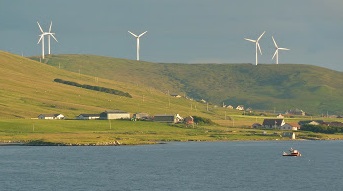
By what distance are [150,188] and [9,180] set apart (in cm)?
2186

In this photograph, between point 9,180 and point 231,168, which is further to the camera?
point 231,168

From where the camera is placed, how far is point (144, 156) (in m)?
162

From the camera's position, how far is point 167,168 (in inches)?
5404

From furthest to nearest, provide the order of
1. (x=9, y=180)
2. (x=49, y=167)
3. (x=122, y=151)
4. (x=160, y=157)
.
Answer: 1. (x=122, y=151)
2. (x=160, y=157)
3. (x=49, y=167)
4. (x=9, y=180)

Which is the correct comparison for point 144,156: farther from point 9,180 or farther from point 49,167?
point 9,180

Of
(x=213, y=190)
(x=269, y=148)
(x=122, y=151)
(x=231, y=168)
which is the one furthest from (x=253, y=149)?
(x=213, y=190)

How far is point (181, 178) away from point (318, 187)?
2107cm

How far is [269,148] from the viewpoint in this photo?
195 metres

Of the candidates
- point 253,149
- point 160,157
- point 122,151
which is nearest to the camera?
point 160,157

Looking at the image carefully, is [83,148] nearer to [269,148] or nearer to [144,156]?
[144,156]

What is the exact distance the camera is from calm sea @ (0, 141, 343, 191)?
11281 centimetres

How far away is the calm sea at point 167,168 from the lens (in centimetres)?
11281

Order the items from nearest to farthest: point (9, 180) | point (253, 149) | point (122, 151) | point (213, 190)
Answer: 1. point (213, 190)
2. point (9, 180)
3. point (122, 151)
4. point (253, 149)

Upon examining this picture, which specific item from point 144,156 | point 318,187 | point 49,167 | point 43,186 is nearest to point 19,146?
point 144,156
